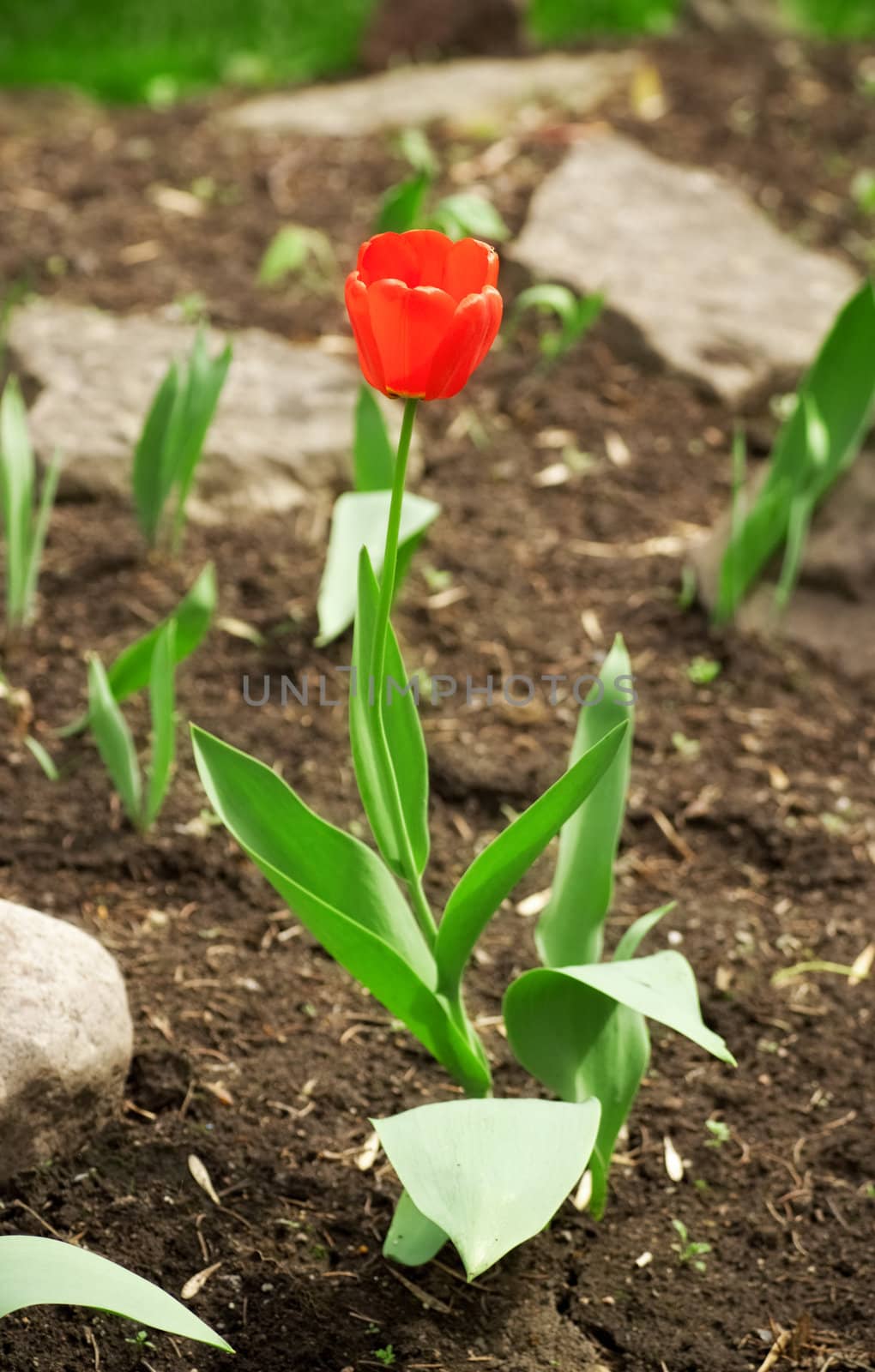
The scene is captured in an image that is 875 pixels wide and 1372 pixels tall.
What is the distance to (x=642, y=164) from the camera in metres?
4.37

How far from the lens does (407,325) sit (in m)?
1.24

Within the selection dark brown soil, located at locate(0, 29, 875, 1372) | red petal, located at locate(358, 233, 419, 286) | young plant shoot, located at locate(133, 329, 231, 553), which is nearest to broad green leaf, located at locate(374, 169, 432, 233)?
dark brown soil, located at locate(0, 29, 875, 1372)

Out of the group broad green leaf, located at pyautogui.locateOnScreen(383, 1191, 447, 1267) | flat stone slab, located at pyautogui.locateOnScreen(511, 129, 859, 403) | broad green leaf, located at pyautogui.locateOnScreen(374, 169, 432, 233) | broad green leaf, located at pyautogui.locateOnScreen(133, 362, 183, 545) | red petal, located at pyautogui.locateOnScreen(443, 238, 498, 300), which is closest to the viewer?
red petal, located at pyautogui.locateOnScreen(443, 238, 498, 300)

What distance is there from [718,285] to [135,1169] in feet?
9.34

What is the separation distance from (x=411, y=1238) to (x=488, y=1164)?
0.40 metres

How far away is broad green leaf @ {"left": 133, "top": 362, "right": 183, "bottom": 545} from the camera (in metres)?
2.40

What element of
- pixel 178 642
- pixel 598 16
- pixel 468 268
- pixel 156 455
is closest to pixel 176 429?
pixel 156 455

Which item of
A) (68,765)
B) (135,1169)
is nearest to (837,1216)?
(135,1169)

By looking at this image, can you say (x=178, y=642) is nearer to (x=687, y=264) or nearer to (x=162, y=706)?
(x=162, y=706)

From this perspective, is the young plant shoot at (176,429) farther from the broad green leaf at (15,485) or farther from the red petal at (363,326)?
the red petal at (363,326)

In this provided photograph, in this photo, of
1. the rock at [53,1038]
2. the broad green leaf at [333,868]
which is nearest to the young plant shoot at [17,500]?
the rock at [53,1038]

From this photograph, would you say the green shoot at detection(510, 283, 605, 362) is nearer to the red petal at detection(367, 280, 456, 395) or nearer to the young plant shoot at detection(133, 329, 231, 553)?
the young plant shoot at detection(133, 329, 231, 553)

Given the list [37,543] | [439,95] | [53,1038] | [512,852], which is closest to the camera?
[512,852]

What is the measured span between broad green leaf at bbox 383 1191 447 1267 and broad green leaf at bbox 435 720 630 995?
0.99ft
